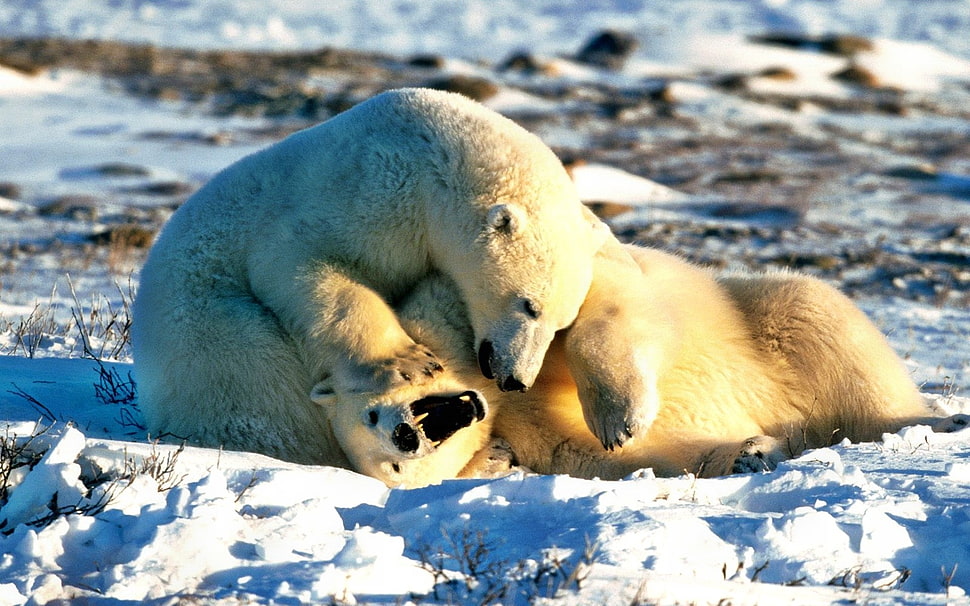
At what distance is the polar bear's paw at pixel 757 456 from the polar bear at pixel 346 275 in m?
0.74

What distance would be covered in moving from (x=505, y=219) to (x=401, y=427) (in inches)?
30.4

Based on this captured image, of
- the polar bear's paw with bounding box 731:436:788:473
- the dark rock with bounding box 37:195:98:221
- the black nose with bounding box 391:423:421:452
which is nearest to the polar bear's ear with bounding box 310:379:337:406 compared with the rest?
the black nose with bounding box 391:423:421:452

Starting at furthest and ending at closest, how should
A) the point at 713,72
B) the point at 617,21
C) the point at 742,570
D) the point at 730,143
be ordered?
1. the point at 617,21
2. the point at 713,72
3. the point at 730,143
4. the point at 742,570

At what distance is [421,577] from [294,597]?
0.28 m

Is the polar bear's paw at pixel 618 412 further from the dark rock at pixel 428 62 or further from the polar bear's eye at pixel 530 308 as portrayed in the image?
the dark rock at pixel 428 62

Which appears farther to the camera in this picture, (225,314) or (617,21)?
(617,21)

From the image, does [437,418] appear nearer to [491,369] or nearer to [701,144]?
[491,369]

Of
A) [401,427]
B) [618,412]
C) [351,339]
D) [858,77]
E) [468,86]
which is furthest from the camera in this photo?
[858,77]

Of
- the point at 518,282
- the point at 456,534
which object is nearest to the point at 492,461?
the point at 518,282

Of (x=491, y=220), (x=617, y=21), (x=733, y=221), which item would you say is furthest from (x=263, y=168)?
(x=617, y=21)

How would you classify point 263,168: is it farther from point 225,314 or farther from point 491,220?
point 491,220

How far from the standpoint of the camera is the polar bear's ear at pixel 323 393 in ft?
12.5

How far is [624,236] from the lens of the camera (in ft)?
36.7

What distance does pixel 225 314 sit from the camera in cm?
390
